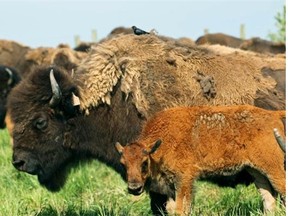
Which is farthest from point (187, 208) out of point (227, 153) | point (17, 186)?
point (17, 186)

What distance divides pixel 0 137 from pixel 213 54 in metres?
6.95

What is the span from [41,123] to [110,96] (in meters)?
0.82

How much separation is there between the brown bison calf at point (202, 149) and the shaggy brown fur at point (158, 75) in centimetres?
90

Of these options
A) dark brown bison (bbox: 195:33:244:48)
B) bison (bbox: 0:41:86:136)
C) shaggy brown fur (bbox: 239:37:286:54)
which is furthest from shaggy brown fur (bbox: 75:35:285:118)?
dark brown bison (bbox: 195:33:244:48)

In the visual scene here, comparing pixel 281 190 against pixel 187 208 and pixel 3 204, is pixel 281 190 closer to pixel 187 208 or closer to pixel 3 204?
pixel 187 208

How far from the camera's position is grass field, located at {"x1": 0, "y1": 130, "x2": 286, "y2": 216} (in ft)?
22.4

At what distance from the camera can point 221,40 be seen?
20797 millimetres

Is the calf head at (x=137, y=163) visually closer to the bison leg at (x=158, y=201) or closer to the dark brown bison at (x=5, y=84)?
the bison leg at (x=158, y=201)

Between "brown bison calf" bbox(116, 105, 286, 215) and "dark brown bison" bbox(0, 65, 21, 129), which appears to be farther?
"dark brown bison" bbox(0, 65, 21, 129)

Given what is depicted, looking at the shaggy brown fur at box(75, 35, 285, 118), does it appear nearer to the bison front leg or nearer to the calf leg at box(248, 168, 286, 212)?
the calf leg at box(248, 168, 286, 212)

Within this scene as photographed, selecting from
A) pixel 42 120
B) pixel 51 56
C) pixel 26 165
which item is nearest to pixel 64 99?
pixel 42 120

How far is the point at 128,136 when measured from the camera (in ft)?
23.9

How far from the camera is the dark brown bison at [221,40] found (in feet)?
66.5

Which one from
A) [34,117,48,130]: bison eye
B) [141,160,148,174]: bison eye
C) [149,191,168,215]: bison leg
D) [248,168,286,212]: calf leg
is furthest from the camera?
[34,117,48,130]: bison eye
